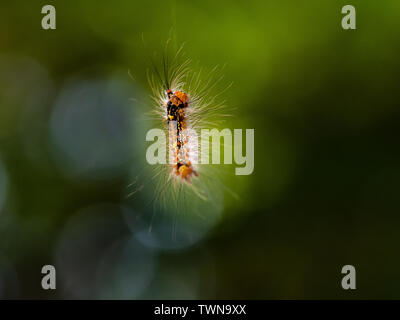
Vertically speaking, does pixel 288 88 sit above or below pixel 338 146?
above

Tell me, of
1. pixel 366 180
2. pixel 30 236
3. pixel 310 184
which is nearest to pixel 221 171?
pixel 310 184

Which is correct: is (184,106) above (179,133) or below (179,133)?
above

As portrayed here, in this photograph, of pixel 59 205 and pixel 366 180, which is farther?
pixel 59 205

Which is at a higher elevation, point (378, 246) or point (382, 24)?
point (382, 24)

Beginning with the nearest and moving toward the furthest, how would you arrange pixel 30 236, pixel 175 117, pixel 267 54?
1. pixel 175 117
2. pixel 267 54
3. pixel 30 236

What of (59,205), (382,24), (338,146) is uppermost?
(382,24)

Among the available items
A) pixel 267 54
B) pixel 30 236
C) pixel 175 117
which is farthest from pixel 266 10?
pixel 30 236

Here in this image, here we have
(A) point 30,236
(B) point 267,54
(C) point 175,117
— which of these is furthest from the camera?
(A) point 30,236

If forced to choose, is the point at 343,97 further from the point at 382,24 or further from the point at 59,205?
the point at 59,205

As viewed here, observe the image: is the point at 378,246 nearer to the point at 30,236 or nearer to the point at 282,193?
the point at 282,193
